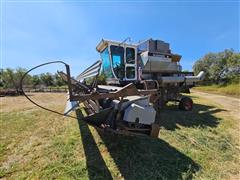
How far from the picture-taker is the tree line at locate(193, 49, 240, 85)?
109 feet

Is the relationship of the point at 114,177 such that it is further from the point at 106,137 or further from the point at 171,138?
the point at 171,138

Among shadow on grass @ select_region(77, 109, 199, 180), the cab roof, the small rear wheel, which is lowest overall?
shadow on grass @ select_region(77, 109, 199, 180)

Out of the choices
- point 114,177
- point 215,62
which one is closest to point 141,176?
point 114,177

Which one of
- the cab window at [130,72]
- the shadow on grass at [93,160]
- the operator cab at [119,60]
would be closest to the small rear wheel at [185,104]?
the operator cab at [119,60]

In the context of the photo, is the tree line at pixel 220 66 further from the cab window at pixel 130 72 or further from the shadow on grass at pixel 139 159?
the shadow on grass at pixel 139 159

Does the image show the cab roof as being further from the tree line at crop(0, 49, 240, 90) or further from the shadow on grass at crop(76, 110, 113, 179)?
the tree line at crop(0, 49, 240, 90)

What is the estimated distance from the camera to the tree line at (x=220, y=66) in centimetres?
3325

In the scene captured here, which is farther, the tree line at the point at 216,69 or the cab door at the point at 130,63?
the tree line at the point at 216,69

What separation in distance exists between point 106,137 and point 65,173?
1471 millimetres

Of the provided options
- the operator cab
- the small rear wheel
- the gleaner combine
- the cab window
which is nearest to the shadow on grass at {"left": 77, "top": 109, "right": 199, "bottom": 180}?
the gleaner combine

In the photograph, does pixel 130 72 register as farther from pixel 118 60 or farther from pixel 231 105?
pixel 231 105

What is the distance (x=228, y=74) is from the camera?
35125 mm

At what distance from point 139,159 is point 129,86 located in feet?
4.91

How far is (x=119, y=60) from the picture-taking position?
6293 mm
